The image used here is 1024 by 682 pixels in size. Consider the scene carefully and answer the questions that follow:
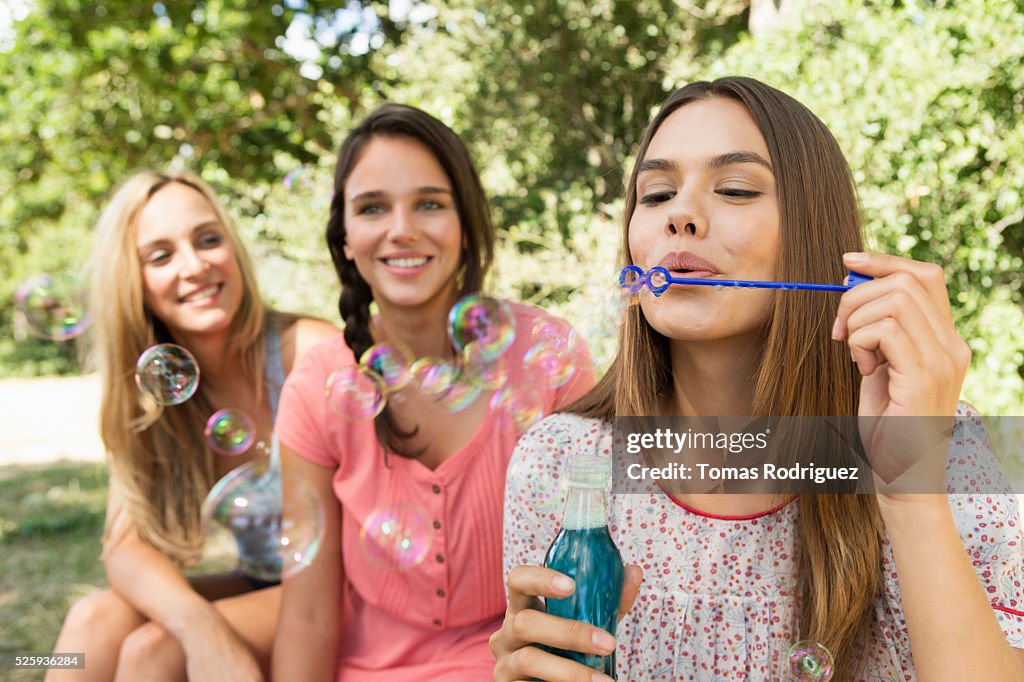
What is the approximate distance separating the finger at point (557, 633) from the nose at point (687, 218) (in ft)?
1.92

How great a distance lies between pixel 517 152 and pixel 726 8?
1.85 meters

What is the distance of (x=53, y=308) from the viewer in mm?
2885

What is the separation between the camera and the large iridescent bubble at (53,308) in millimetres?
2797

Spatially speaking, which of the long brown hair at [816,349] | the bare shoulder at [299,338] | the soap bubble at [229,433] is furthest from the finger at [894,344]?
the soap bubble at [229,433]

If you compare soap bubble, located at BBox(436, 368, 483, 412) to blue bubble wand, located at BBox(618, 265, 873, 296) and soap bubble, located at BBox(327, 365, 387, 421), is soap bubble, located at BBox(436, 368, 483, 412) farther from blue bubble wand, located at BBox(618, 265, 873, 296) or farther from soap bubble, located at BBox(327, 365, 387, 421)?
blue bubble wand, located at BBox(618, 265, 873, 296)

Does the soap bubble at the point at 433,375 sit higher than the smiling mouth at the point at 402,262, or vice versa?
the smiling mouth at the point at 402,262

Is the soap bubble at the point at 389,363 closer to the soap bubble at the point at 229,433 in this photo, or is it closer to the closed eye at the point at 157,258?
the soap bubble at the point at 229,433

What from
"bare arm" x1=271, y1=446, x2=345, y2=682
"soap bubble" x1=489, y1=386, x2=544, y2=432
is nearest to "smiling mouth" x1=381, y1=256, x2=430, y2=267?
"soap bubble" x1=489, y1=386, x2=544, y2=432

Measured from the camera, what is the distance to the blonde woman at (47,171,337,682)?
2338 millimetres

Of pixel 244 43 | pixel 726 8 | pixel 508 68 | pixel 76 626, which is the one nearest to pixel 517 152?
pixel 508 68

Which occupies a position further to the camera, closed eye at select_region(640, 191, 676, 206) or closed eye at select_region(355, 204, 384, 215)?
closed eye at select_region(355, 204, 384, 215)

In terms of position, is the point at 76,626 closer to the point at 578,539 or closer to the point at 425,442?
the point at 425,442

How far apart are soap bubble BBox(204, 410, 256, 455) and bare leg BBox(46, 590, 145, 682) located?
18.4 inches

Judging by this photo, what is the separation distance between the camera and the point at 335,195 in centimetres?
225
